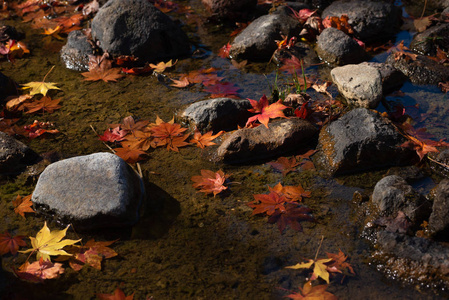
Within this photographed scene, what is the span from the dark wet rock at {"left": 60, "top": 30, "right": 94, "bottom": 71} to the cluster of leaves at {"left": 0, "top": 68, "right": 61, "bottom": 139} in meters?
0.51

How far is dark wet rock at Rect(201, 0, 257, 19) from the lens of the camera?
236 inches

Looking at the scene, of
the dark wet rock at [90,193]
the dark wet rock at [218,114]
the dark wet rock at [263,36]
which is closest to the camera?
the dark wet rock at [90,193]

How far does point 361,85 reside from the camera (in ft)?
13.8

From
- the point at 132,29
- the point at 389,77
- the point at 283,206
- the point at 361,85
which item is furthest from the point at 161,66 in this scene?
the point at 283,206

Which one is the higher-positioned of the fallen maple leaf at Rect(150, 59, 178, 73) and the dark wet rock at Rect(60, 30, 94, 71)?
the dark wet rock at Rect(60, 30, 94, 71)

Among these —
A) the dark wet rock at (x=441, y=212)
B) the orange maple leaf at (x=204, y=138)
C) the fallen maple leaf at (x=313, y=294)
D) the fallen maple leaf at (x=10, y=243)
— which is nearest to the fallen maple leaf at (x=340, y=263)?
the fallen maple leaf at (x=313, y=294)

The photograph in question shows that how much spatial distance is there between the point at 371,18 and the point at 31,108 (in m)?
4.13

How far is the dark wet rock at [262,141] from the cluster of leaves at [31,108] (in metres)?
1.75

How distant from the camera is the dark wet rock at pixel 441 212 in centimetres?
273

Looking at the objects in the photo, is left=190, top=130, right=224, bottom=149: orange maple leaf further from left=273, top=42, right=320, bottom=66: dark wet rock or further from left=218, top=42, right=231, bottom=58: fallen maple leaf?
left=218, top=42, right=231, bottom=58: fallen maple leaf

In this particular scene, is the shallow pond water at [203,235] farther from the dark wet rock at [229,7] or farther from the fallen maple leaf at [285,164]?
the dark wet rock at [229,7]

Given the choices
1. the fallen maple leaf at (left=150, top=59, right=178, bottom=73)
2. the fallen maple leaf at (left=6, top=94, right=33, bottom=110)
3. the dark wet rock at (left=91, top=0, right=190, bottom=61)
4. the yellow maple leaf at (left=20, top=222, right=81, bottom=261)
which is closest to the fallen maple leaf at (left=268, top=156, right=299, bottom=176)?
the yellow maple leaf at (left=20, top=222, right=81, bottom=261)

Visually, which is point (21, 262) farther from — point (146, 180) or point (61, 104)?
point (61, 104)

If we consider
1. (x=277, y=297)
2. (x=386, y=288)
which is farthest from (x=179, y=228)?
(x=386, y=288)
